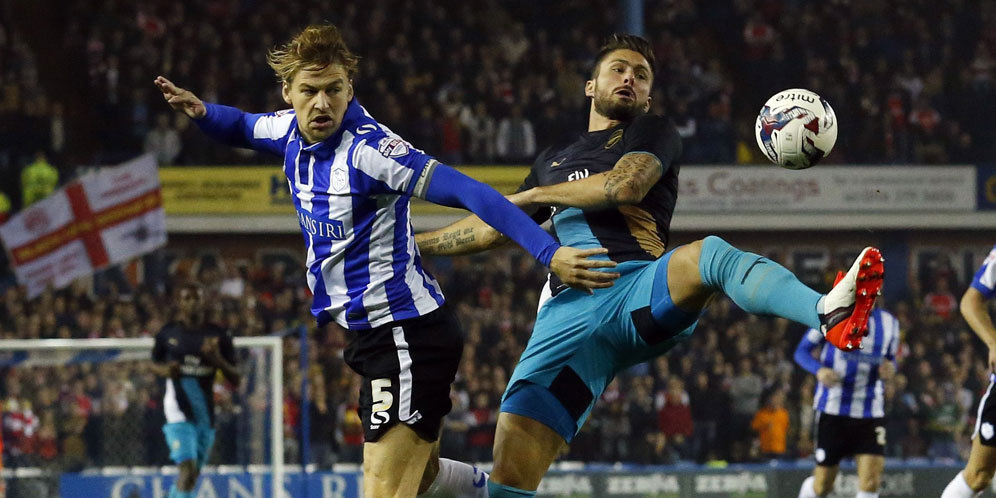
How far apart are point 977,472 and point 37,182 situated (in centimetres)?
1497

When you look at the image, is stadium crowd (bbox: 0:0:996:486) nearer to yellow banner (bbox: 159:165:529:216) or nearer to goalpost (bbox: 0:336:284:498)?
yellow banner (bbox: 159:165:529:216)

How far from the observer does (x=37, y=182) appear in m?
18.6

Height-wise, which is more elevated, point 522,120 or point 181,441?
point 522,120

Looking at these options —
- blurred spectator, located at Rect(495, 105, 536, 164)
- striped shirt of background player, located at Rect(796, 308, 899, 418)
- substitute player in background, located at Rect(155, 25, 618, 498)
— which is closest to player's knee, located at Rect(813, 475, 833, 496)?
striped shirt of background player, located at Rect(796, 308, 899, 418)

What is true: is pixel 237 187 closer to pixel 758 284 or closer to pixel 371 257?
pixel 371 257

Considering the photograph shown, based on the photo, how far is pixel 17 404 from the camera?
9.56m

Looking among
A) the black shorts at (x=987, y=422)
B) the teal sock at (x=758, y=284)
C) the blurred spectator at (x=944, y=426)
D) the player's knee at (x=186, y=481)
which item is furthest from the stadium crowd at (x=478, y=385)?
the teal sock at (x=758, y=284)

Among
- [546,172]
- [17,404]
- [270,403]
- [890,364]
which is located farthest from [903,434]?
[546,172]

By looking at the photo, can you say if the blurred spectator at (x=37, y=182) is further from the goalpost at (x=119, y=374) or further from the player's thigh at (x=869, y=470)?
the player's thigh at (x=869, y=470)

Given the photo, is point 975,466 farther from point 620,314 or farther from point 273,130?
point 273,130

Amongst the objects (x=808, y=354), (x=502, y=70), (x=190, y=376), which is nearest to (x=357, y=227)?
(x=190, y=376)

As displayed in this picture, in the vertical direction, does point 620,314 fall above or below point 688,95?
below

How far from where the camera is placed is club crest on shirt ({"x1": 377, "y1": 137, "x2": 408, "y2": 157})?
4480mm

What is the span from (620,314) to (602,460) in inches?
377
